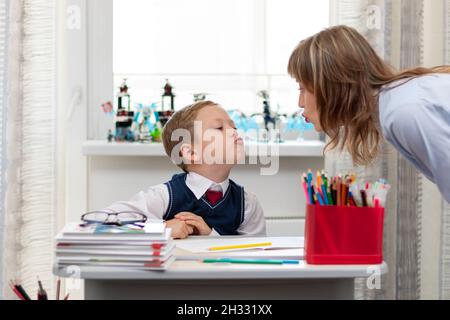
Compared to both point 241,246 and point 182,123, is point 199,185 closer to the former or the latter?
point 182,123

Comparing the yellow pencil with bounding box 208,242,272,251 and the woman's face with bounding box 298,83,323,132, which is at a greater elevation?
the woman's face with bounding box 298,83,323,132

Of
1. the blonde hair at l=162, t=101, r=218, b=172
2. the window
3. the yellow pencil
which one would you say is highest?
the window

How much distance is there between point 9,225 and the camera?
196 centimetres

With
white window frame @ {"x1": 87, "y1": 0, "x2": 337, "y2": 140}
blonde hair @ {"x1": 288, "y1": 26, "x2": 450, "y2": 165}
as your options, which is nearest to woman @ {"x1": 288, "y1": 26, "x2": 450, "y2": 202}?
blonde hair @ {"x1": 288, "y1": 26, "x2": 450, "y2": 165}

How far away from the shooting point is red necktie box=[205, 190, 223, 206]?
5.50 ft

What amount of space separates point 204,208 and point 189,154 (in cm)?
14

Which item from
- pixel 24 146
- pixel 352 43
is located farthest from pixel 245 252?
pixel 24 146

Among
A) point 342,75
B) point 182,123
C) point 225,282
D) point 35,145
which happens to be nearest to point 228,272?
point 225,282

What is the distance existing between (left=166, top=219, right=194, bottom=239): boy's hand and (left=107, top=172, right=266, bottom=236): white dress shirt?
142mm

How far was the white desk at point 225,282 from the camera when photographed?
40.8 inches

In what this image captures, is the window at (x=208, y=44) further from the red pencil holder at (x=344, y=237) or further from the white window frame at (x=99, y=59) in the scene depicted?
the red pencil holder at (x=344, y=237)

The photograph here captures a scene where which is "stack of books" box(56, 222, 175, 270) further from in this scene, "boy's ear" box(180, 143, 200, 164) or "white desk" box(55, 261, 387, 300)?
"boy's ear" box(180, 143, 200, 164)

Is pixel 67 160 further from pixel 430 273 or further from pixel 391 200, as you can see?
pixel 430 273
